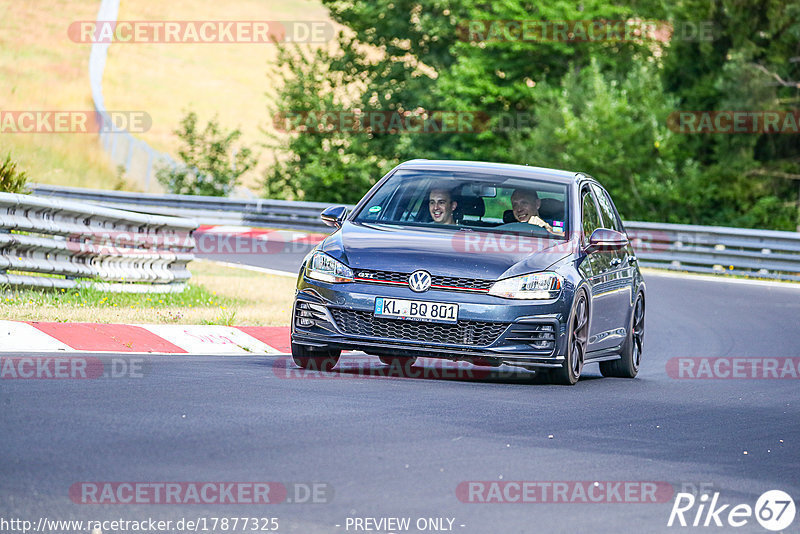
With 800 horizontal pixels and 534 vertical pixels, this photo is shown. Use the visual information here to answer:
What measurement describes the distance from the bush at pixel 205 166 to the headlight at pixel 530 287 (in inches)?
1416

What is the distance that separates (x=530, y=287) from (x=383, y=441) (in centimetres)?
311

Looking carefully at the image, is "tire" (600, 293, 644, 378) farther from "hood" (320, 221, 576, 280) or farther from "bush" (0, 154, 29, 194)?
"bush" (0, 154, 29, 194)

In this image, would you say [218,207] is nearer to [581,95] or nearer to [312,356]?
[581,95]

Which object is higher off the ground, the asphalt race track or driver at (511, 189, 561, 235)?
driver at (511, 189, 561, 235)

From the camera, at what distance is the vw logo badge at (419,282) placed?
32.6 ft

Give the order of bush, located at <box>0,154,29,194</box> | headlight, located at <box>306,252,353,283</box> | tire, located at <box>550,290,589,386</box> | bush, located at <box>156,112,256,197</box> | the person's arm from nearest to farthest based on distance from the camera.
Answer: headlight, located at <box>306,252,353,283</box> < tire, located at <box>550,290,589,386</box> < the person's arm < bush, located at <box>0,154,29,194</box> < bush, located at <box>156,112,256,197</box>

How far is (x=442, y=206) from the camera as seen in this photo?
36.8 feet

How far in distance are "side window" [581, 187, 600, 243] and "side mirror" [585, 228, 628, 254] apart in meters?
0.08

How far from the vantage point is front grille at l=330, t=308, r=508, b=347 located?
9961mm

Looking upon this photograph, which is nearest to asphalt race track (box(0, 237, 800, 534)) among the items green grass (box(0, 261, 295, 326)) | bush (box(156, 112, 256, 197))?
green grass (box(0, 261, 295, 326))

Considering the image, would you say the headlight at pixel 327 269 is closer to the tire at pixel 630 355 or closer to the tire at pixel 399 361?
the tire at pixel 399 361

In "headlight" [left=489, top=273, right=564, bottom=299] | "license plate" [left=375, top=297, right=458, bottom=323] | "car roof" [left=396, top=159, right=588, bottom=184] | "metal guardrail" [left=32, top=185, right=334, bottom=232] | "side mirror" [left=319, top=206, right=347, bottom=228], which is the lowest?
"metal guardrail" [left=32, top=185, right=334, bottom=232]

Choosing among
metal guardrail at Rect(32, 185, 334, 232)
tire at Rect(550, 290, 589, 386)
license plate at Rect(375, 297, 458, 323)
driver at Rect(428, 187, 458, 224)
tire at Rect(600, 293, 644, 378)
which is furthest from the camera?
metal guardrail at Rect(32, 185, 334, 232)

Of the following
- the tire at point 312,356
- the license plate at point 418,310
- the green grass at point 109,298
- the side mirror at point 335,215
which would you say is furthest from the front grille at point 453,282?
the green grass at point 109,298
